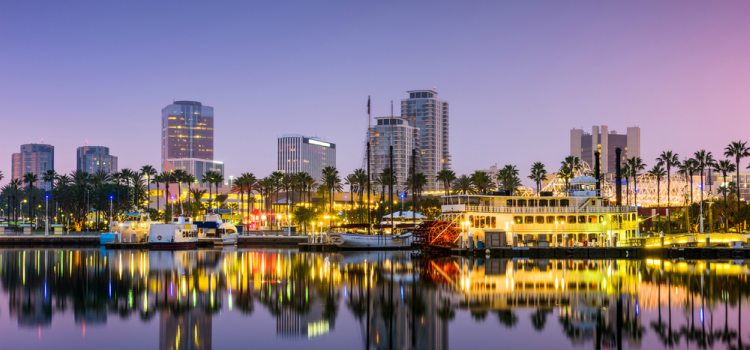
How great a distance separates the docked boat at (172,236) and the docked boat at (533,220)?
4112cm

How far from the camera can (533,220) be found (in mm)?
88250

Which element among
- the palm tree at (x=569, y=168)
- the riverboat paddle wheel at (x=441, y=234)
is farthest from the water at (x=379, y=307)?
the palm tree at (x=569, y=168)

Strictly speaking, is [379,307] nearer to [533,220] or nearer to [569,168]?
[533,220]

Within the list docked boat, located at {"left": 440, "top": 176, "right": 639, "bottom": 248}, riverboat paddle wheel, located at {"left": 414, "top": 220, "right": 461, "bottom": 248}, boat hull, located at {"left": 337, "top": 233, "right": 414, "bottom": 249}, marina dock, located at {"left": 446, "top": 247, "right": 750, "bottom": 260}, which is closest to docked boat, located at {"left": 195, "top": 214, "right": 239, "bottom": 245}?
boat hull, located at {"left": 337, "top": 233, "right": 414, "bottom": 249}

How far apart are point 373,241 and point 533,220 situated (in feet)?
77.4

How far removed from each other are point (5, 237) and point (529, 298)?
334 feet

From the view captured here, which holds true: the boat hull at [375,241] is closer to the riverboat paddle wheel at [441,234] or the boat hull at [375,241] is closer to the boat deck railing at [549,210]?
the riverboat paddle wheel at [441,234]

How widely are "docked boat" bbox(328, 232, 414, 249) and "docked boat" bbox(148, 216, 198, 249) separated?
23132mm

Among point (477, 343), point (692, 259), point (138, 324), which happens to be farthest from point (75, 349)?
point (692, 259)

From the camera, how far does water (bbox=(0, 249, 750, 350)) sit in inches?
1351

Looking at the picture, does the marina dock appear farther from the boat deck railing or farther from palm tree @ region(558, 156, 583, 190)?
palm tree @ region(558, 156, 583, 190)

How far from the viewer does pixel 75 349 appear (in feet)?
107

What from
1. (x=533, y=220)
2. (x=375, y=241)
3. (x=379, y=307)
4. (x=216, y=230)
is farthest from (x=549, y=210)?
(x=216, y=230)

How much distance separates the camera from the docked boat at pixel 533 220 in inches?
3408
